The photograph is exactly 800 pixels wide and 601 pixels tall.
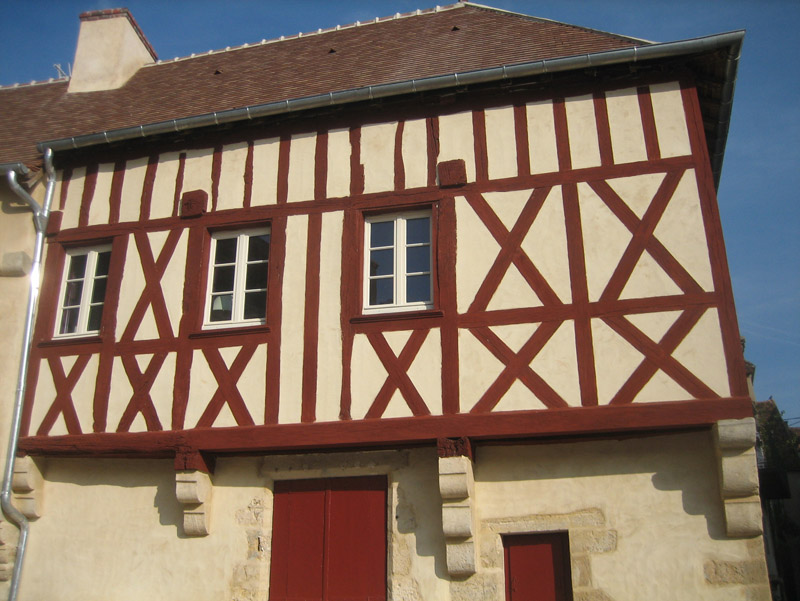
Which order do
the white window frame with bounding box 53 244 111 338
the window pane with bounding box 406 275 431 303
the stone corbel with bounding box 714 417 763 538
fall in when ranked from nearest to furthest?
the stone corbel with bounding box 714 417 763 538 → the window pane with bounding box 406 275 431 303 → the white window frame with bounding box 53 244 111 338

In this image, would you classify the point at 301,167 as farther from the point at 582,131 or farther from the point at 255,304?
the point at 582,131

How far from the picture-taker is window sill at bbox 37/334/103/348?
7047 mm

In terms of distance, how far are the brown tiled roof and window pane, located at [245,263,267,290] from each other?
1826mm

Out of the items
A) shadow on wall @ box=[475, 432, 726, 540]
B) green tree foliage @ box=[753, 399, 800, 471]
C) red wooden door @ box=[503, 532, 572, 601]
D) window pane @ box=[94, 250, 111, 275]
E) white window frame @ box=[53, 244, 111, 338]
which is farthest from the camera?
green tree foliage @ box=[753, 399, 800, 471]

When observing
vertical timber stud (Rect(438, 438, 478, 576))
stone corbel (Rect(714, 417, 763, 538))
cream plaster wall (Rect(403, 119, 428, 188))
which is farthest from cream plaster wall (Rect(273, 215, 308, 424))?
stone corbel (Rect(714, 417, 763, 538))

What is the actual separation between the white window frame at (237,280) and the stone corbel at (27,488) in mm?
1912

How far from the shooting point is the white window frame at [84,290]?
728 centimetres

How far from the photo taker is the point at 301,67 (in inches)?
344

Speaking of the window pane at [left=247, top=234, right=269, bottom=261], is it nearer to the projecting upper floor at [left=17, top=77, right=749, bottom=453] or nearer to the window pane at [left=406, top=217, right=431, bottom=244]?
the projecting upper floor at [left=17, top=77, right=749, bottom=453]

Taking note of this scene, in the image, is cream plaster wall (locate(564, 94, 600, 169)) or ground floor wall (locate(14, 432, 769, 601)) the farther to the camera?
cream plaster wall (locate(564, 94, 600, 169))

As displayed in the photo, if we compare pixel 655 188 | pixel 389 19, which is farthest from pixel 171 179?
pixel 655 188

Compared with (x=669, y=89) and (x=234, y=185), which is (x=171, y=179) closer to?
(x=234, y=185)

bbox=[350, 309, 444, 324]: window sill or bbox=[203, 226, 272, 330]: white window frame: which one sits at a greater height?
bbox=[203, 226, 272, 330]: white window frame

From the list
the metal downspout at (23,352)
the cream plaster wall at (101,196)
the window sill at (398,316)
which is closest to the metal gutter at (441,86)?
the cream plaster wall at (101,196)
